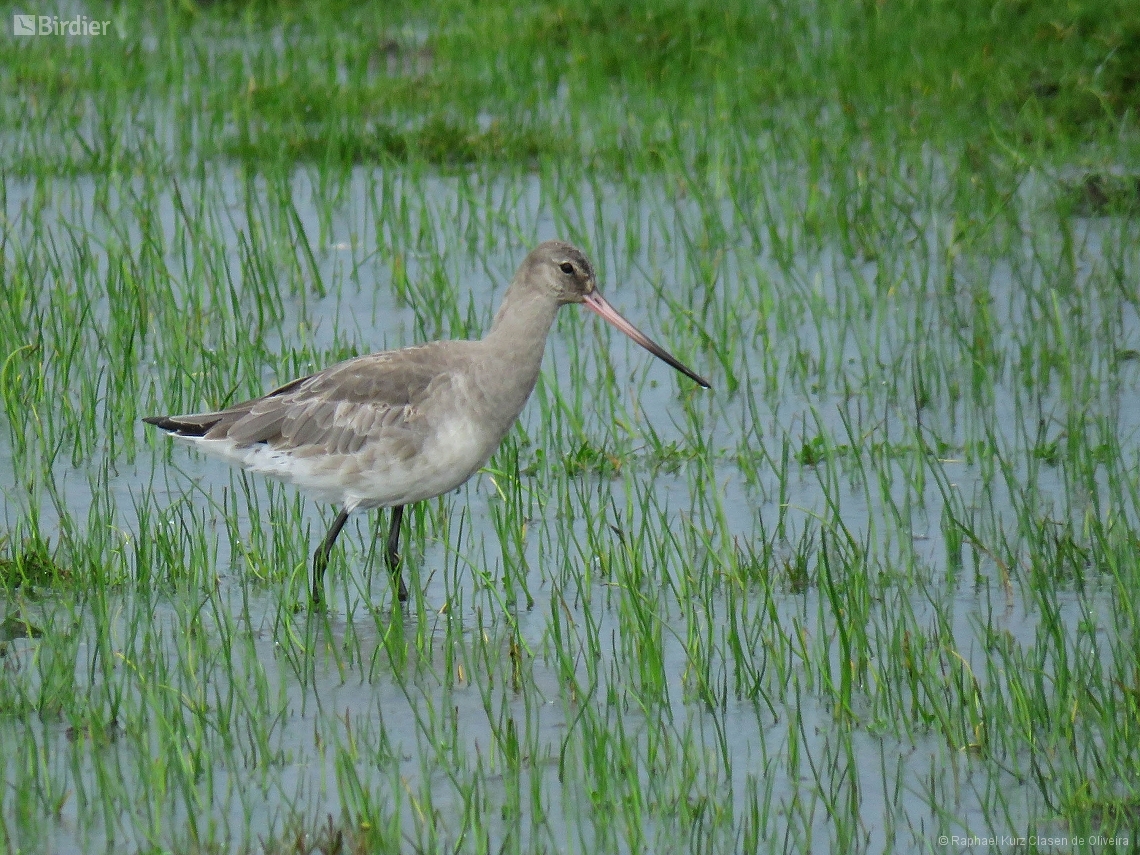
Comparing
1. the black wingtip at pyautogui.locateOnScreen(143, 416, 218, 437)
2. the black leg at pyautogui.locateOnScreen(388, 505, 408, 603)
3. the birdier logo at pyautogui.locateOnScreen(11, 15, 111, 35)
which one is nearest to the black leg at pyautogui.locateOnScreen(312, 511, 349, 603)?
the black leg at pyautogui.locateOnScreen(388, 505, 408, 603)

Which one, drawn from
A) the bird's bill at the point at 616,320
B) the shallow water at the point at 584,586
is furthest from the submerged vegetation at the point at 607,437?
the bird's bill at the point at 616,320

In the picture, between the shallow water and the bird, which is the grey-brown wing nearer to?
the bird

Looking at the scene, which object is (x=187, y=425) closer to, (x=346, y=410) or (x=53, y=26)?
(x=346, y=410)

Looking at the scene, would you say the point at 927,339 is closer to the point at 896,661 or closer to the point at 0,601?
the point at 896,661

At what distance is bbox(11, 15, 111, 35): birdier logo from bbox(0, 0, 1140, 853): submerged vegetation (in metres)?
0.19

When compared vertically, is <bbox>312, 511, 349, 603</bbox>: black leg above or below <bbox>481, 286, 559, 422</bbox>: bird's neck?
below

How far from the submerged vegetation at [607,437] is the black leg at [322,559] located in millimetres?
73

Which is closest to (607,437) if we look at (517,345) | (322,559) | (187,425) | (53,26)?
(517,345)

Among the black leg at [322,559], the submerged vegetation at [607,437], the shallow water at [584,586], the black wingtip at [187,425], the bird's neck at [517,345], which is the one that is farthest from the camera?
the black wingtip at [187,425]

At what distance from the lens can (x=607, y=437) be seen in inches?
271

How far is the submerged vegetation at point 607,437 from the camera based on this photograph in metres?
4.43

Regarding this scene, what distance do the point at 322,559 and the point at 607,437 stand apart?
1533 mm

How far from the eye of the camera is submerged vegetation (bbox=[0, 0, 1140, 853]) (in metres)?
4.43

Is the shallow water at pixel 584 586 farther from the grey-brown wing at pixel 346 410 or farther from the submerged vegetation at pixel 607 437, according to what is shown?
the grey-brown wing at pixel 346 410
